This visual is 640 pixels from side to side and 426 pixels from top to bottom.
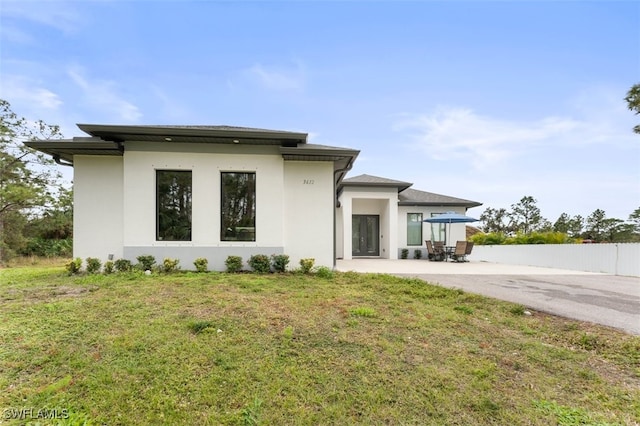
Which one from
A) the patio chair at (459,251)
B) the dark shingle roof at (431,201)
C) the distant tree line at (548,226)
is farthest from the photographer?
the dark shingle roof at (431,201)

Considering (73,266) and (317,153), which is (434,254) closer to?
(317,153)

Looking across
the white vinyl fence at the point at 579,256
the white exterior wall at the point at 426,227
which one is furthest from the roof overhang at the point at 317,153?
the white vinyl fence at the point at 579,256

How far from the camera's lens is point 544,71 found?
10711 mm

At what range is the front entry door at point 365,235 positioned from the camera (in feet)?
55.9

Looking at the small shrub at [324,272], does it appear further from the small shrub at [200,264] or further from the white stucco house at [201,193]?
the small shrub at [200,264]

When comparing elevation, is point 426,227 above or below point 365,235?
above

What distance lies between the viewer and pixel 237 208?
8.71 metres

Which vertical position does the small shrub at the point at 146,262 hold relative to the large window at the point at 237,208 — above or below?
below

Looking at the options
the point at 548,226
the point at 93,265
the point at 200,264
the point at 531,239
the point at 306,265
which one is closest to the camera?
the point at 93,265

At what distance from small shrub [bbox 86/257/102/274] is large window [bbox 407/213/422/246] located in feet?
47.0

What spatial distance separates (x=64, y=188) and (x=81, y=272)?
13.1 m

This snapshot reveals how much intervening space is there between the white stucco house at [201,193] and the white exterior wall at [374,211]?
5951 millimetres

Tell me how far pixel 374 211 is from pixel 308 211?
27.8 feet

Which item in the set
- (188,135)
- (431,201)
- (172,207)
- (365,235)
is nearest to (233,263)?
(172,207)
